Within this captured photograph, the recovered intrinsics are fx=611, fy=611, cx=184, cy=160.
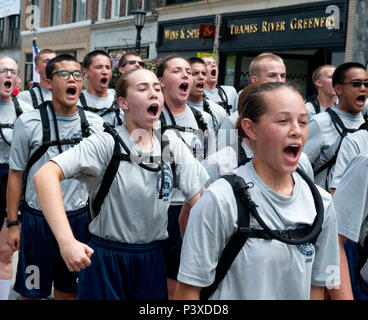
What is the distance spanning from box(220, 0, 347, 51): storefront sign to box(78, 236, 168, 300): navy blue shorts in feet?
43.4

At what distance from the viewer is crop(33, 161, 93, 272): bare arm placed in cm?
273

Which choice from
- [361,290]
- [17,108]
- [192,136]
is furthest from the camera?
[17,108]

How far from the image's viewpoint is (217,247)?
251cm

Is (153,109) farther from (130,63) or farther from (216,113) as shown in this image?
(130,63)

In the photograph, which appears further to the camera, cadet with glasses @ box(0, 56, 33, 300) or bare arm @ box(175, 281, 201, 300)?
cadet with glasses @ box(0, 56, 33, 300)

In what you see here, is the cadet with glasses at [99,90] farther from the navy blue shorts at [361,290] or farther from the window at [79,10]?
the window at [79,10]

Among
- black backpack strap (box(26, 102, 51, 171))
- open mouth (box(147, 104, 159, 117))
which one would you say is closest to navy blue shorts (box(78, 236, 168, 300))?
open mouth (box(147, 104, 159, 117))

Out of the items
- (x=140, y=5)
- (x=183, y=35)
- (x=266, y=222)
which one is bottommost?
(x=266, y=222)

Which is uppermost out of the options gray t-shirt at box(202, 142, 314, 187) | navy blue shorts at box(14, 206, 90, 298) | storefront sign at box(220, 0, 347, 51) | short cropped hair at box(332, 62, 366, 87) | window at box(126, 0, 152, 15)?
window at box(126, 0, 152, 15)

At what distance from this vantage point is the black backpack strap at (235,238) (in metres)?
2.48

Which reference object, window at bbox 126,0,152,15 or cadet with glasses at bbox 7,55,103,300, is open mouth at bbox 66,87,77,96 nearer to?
cadet with glasses at bbox 7,55,103,300

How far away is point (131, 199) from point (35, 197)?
4.68ft

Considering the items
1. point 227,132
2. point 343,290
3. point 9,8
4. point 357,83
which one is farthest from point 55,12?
point 343,290

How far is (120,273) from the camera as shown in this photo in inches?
148
